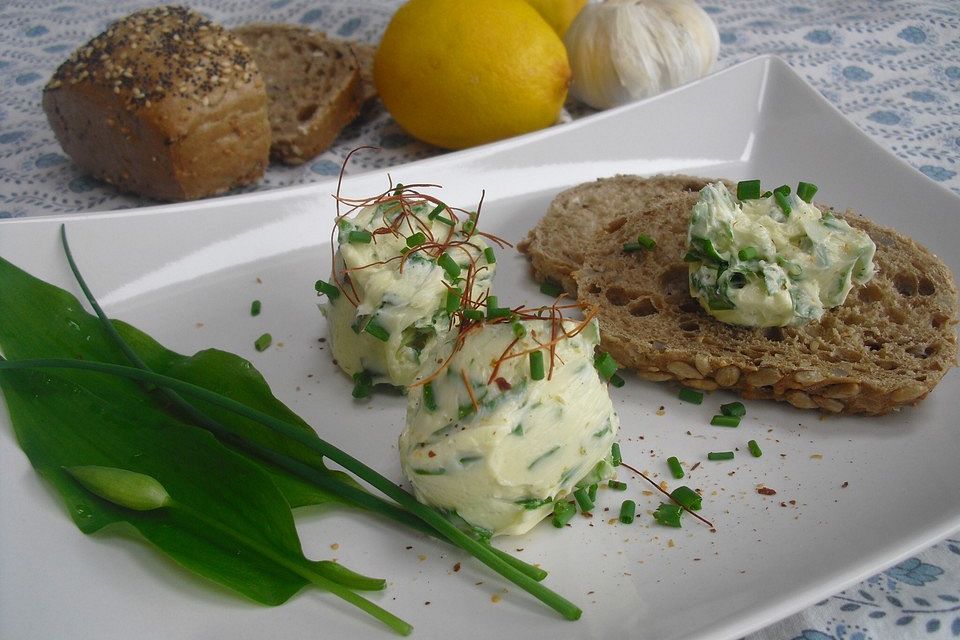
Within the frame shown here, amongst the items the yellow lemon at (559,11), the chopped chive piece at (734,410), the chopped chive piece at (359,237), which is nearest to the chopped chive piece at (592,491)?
the chopped chive piece at (734,410)

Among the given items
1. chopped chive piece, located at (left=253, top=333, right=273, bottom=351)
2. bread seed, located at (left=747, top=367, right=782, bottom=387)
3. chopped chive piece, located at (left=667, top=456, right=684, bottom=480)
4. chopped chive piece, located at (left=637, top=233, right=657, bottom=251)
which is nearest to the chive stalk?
bread seed, located at (left=747, top=367, right=782, bottom=387)

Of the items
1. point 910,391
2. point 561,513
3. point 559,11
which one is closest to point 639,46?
point 559,11

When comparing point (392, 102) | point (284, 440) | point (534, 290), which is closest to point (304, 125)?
point (392, 102)

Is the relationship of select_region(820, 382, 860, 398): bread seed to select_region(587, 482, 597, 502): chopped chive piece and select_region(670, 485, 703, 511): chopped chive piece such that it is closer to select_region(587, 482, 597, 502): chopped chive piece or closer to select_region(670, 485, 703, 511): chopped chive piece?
select_region(670, 485, 703, 511): chopped chive piece

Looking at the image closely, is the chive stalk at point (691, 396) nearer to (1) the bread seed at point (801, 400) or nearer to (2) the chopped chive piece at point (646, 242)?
(1) the bread seed at point (801, 400)

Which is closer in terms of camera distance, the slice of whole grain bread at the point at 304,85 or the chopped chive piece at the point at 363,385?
the chopped chive piece at the point at 363,385

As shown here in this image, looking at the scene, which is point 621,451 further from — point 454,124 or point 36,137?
point 36,137

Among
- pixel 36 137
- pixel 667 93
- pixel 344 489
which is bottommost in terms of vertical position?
pixel 36 137
